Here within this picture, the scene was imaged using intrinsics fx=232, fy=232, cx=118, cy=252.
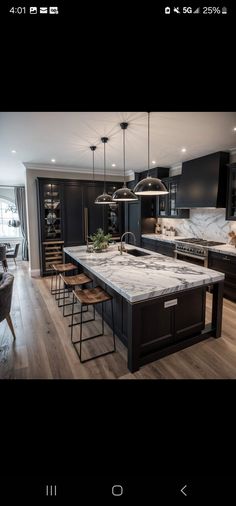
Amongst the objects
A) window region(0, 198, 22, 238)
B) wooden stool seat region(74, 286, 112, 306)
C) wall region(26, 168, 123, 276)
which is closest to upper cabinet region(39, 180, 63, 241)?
wall region(26, 168, 123, 276)

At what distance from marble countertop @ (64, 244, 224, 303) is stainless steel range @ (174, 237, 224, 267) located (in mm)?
1287

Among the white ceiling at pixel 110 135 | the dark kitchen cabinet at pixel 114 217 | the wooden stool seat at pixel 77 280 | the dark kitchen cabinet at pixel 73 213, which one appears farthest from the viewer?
the dark kitchen cabinet at pixel 114 217

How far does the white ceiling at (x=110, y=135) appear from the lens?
2488 millimetres

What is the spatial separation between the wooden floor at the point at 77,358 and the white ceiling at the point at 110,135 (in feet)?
7.93

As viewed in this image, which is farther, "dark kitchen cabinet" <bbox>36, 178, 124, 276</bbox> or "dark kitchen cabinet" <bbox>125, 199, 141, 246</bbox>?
"dark kitchen cabinet" <bbox>125, 199, 141, 246</bbox>

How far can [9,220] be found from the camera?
7.98m

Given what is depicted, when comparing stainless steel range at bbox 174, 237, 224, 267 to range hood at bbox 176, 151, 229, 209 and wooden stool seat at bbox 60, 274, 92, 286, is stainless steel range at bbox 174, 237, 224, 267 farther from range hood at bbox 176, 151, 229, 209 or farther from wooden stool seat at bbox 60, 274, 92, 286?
wooden stool seat at bbox 60, 274, 92, 286

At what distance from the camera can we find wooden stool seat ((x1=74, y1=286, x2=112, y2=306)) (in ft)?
7.47

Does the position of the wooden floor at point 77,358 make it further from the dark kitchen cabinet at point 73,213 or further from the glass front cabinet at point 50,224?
the dark kitchen cabinet at point 73,213

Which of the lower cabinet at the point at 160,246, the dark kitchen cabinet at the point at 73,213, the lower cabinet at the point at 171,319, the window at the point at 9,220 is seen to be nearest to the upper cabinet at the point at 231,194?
the lower cabinet at the point at 160,246
